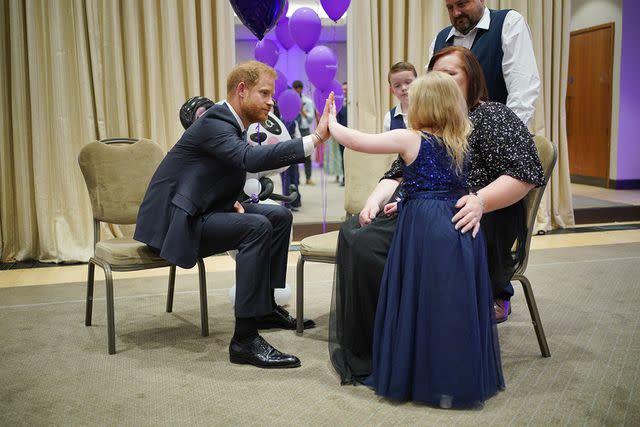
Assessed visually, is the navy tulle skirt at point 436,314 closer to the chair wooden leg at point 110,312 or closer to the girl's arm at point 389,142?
the girl's arm at point 389,142

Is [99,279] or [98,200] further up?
[98,200]

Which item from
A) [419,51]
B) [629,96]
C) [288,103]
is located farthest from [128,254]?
[629,96]

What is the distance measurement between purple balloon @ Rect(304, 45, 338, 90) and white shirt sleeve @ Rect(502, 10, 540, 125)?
7.50 feet

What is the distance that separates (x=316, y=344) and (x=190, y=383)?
0.65 metres

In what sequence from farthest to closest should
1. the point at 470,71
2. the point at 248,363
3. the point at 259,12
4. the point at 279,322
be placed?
the point at 259,12
the point at 279,322
the point at 248,363
the point at 470,71

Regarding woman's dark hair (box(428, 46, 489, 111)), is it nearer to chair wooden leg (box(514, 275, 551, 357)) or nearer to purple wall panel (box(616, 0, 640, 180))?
chair wooden leg (box(514, 275, 551, 357))

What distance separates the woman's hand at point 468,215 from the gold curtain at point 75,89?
3129 mm

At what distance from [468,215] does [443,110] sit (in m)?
0.36

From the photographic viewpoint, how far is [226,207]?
2.92 meters

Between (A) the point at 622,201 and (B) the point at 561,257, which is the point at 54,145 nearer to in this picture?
(B) the point at 561,257

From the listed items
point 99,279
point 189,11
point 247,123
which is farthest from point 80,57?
point 247,123

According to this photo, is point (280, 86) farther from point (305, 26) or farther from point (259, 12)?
point (259, 12)

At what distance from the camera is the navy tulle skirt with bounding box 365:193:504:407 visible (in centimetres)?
217

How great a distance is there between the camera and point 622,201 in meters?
6.87
